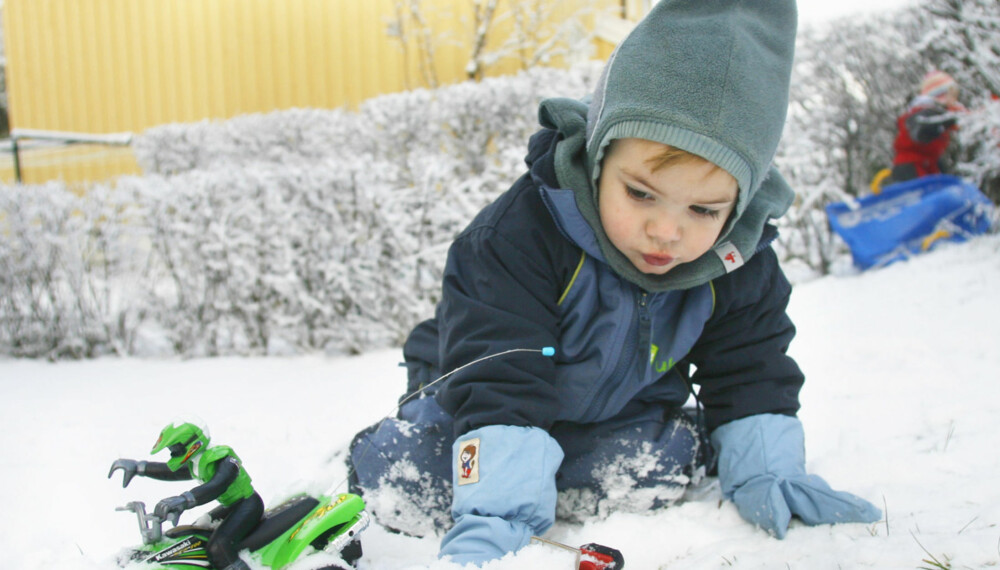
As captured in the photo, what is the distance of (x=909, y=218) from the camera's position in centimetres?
471

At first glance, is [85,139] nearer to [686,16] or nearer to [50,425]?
[50,425]

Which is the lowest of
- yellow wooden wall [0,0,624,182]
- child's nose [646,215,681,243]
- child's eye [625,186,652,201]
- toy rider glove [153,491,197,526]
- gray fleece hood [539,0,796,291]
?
toy rider glove [153,491,197,526]

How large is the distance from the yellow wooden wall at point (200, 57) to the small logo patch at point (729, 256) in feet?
24.1

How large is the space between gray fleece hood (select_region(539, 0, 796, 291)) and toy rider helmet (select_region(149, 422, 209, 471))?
0.99 m

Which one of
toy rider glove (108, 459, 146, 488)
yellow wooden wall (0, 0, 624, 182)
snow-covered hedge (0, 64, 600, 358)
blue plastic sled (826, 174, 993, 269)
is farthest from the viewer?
yellow wooden wall (0, 0, 624, 182)

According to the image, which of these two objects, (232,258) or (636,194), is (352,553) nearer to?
(636,194)

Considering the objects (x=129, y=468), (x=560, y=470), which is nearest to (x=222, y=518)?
(x=129, y=468)

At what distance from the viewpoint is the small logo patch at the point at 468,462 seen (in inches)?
57.3

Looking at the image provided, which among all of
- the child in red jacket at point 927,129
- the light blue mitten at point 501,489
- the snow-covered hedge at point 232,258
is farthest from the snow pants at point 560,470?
the child in red jacket at point 927,129

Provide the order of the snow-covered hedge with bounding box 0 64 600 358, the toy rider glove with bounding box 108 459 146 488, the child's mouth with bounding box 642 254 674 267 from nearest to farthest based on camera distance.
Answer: the toy rider glove with bounding box 108 459 146 488 → the child's mouth with bounding box 642 254 674 267 → the snow-covered hedge with bounding box 0 64 600 358

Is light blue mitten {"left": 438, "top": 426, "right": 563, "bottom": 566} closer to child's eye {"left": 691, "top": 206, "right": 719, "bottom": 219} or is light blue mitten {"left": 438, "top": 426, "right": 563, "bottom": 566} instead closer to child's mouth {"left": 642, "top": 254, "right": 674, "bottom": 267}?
child's mouth {"left": 642, "top": 254, "right": 674, "bottom": 267}

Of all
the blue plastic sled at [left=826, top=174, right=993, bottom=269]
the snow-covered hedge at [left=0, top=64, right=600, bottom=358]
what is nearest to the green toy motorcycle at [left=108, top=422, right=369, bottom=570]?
the snow-covered hedge at [left=0, top=64, right=600, bottom=358]

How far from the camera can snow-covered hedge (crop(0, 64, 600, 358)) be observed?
3855mm

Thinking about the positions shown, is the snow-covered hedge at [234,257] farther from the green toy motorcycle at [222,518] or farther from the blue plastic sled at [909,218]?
the green toy motorcycle at [222,518]
